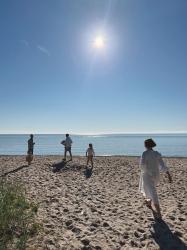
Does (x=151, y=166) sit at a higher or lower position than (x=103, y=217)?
higher

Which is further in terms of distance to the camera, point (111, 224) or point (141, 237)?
point (111, 224)

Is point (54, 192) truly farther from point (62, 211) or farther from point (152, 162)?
point (152, 162)

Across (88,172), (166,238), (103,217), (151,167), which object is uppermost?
(151,167)

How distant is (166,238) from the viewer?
7.71 metres

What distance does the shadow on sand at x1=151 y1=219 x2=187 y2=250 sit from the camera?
7152mm

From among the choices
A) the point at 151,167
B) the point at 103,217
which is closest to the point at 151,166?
the point at 151,167

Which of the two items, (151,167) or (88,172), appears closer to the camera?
(151,167)

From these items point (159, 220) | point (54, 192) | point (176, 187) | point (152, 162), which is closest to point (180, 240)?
point (159, 220)

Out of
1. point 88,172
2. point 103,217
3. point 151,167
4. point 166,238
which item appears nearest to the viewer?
point 166,238

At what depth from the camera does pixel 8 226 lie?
23.8ft

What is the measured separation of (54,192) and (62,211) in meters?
3.08

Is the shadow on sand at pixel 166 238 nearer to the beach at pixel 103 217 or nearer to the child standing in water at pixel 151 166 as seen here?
the beach at pixel 103 217

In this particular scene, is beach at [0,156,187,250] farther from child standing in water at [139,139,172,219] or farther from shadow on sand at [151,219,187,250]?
child standing in water at [139,139,172,219]

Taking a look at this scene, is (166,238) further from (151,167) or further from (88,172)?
(88,172)
